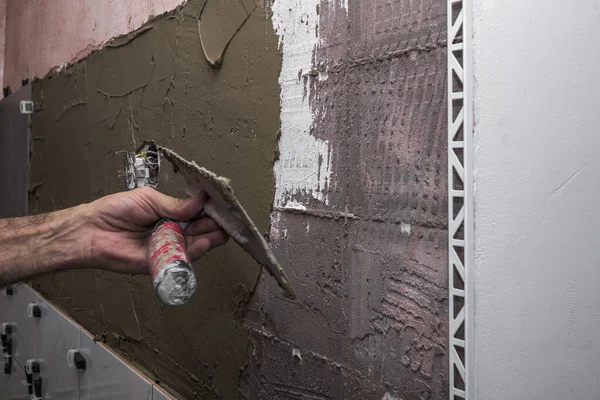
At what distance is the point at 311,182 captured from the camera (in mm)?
1158

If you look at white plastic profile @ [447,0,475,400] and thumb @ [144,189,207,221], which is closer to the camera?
white plastic profile @ [447,0,475,400]

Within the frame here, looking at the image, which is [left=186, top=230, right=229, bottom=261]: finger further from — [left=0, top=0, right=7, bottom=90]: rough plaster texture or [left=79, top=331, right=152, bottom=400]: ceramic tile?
[left=0, top=0, right=7, bottom=90]: rough plaster texture

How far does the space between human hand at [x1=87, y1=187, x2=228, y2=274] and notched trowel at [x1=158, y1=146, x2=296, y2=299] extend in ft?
0.28

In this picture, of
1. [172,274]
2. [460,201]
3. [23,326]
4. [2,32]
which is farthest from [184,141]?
[2,32]

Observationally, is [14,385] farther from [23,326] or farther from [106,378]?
[106,378]

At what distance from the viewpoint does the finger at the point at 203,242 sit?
47.7 inches

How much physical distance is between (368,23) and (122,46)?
3.96 ft

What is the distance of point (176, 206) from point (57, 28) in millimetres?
1869

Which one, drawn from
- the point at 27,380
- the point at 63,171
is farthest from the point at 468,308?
the point at 27,380

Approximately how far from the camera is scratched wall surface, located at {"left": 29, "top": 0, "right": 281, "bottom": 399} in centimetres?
132

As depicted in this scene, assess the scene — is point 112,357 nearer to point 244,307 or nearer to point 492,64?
point 244,307

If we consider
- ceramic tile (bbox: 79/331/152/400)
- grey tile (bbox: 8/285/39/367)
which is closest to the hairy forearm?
ceramic tile (bbox: 79/331/152/400)

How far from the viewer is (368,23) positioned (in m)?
1.01

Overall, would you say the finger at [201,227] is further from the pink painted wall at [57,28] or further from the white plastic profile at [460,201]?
the pink painted wall at [57,28]
